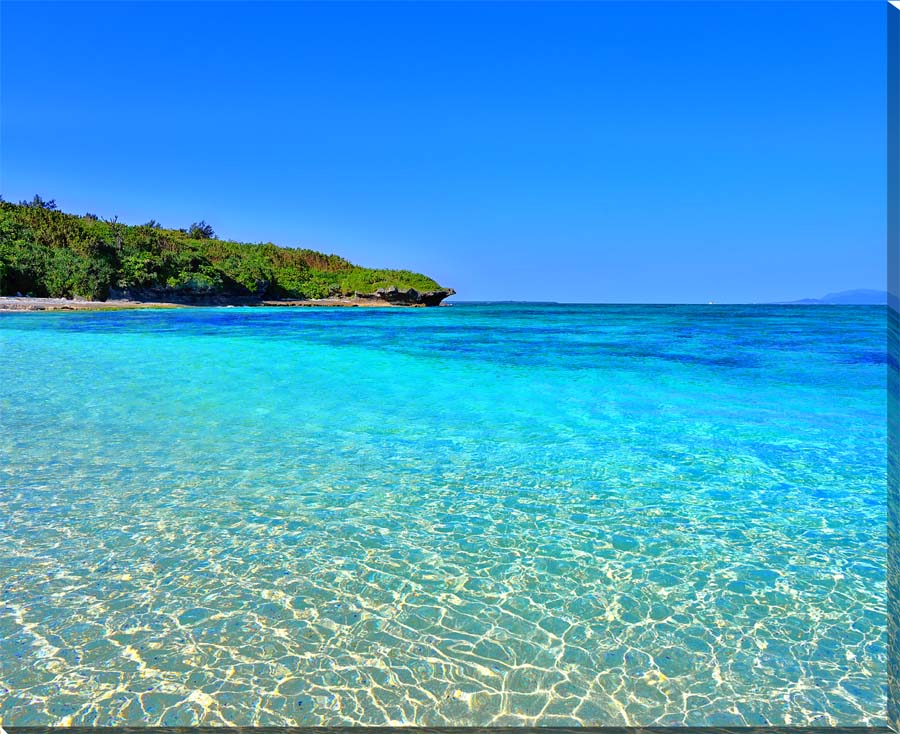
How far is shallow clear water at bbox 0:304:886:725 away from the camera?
2.75 metres

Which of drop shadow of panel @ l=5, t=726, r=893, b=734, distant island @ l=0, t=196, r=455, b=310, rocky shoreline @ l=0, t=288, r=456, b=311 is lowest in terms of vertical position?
drop shadow of panel @ l=5, t=726, r=893, b=734

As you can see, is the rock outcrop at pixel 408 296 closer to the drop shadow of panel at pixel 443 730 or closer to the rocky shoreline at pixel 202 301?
the rocky shoreline at pixel 202 301

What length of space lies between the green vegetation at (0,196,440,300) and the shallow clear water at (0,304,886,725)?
44233mm

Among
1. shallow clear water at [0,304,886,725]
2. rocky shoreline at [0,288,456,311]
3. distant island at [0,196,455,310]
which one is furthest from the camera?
distant island at [0,196,455,310]

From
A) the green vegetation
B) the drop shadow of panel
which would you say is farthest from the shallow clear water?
the green vegetation

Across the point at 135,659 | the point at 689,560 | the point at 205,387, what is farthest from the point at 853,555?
the point at 205,387

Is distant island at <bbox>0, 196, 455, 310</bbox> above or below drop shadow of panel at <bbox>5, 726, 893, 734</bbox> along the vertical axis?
above

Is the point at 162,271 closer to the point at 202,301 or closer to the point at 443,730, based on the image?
the point at 202,301

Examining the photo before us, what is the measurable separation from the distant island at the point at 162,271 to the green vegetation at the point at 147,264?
0.30 feet

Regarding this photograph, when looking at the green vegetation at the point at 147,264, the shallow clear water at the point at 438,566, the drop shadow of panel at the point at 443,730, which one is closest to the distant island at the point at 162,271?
the green vegetation at the point at 147,264

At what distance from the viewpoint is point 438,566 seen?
156 inches

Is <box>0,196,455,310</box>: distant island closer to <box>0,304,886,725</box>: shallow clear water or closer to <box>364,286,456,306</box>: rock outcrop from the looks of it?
<box>364,286,456,306</box>: rock outcrop

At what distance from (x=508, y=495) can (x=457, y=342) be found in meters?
17.9

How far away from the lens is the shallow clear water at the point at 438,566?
275cm
